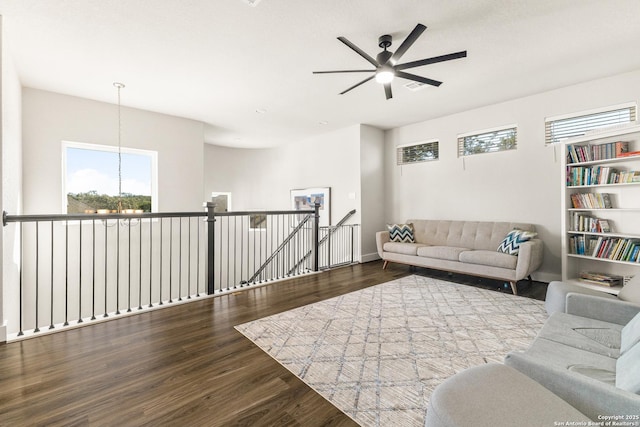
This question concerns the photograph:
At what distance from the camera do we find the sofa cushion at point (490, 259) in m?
3.74

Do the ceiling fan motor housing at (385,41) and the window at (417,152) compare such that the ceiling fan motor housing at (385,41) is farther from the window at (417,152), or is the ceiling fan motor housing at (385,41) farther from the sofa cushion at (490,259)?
the window at (417,152)

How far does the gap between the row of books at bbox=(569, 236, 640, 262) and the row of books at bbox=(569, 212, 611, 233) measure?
11 centimetres

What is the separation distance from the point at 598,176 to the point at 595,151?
0.32 metres

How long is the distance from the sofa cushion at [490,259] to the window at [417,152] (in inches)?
87.5

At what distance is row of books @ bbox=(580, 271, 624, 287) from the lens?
11.4 ft

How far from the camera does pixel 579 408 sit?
1034 mm

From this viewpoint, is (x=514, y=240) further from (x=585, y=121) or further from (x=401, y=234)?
(x=585, y=121)

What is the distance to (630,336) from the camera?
4.78 ft

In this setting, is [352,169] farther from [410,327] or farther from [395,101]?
[410,327]

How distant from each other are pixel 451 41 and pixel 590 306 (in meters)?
2.65

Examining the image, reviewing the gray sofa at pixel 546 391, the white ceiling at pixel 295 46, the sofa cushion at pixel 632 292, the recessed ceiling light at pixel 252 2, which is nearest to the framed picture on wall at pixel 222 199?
the white ceiling at pixel 295 46

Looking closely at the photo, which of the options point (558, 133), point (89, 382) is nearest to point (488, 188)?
point (558, 133)

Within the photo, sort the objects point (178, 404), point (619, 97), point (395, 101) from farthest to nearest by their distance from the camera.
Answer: point (395, 101), point (619, 97), point (178, 404)

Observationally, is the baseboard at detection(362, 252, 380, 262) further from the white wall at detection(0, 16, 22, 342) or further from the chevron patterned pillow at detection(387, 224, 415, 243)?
the white wall at detection(0, 16, 22, 342)
